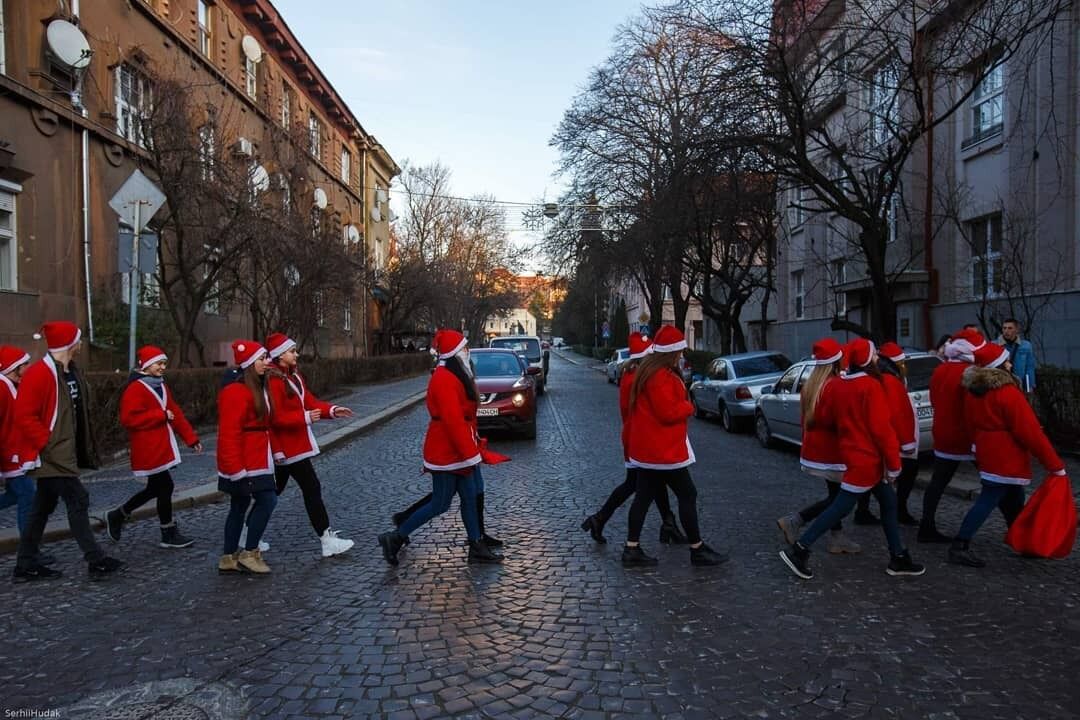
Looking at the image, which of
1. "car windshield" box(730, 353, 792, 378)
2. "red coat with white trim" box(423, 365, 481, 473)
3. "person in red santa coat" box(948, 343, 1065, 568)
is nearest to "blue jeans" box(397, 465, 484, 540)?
Answer: "red coat with white trim" box(423, 365, 481, 473)

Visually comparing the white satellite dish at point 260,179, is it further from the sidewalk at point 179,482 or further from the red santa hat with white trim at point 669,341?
the red santa hat with white trim at point 669,341

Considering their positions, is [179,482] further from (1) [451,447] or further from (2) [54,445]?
(1) [451,447]

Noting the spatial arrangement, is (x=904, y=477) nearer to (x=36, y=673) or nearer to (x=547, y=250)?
(x=36, y=673)

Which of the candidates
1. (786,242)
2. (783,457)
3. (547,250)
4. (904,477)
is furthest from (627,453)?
(547,250)

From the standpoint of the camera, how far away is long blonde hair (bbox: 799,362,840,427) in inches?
218

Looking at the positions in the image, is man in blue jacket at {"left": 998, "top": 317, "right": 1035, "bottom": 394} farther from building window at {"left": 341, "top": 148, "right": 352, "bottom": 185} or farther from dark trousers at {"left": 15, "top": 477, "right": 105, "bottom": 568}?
building window at {"left": 341, "top": 148, "right": 352, "bottom": 185}

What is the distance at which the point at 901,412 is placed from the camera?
598 centimetres

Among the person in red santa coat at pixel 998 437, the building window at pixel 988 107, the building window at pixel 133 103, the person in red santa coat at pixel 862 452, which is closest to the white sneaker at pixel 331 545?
the person in red santa coat at pixel 862 452

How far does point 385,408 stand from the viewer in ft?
60.3

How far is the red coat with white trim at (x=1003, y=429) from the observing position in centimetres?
508

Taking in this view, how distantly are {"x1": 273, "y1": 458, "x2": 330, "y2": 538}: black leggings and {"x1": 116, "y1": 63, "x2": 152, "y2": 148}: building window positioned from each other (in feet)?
35.3

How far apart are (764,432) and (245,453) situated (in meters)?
8.81

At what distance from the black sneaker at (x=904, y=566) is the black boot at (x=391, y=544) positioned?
11.4 ft

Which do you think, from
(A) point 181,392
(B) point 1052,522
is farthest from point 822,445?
(A) point 181,392
